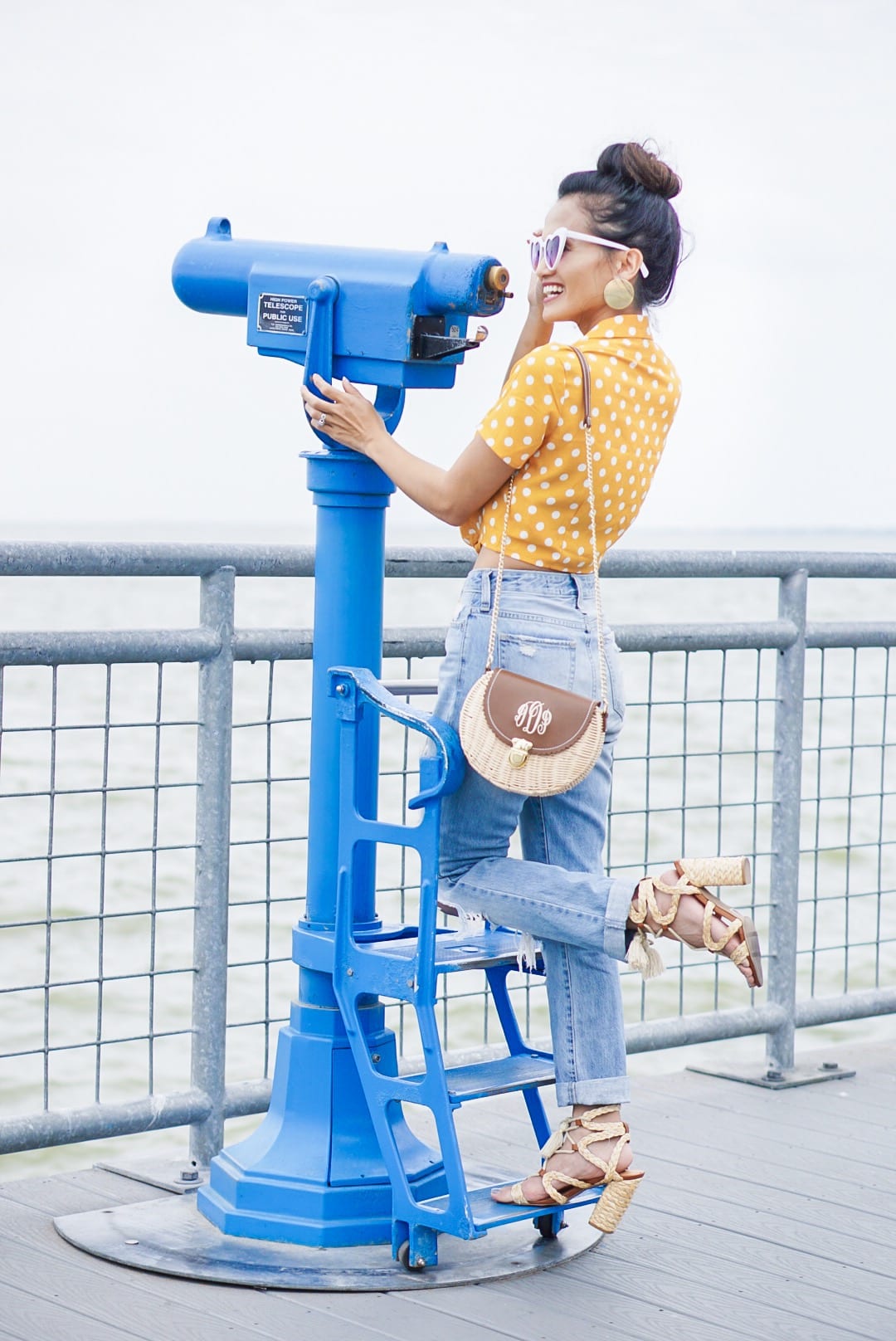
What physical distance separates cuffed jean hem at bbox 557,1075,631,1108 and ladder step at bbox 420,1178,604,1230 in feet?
0.43

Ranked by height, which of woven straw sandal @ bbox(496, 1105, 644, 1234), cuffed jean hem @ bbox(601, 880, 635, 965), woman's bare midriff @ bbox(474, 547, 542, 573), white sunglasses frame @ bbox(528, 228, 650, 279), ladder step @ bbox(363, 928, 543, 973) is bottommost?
woven straw sandal @ bbox(496, 1105, 644, 1234)

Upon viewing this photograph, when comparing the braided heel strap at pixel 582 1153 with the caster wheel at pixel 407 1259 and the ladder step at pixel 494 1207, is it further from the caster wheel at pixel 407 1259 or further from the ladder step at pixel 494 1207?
the caster wheel at pixel 407 1259

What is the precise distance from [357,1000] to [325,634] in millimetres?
553

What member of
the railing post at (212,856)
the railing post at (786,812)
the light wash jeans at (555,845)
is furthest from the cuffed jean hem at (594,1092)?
the railing post at (786,812)

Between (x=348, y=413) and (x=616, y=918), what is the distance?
2.69 feet

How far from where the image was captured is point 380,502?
269 cm

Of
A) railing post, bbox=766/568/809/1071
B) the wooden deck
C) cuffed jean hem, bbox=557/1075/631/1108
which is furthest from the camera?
railing post, bbox=766/568/809/1071

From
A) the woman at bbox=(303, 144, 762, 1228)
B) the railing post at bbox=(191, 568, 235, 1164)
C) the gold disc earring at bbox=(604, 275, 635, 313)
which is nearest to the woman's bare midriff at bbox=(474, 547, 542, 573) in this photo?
the woman at bbox=(303, 144, 762, 1228)

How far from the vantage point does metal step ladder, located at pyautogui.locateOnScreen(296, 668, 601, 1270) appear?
2451 mm

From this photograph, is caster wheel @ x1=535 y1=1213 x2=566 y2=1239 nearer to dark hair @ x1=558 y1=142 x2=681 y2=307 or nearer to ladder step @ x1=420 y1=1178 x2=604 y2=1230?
ladder step @ x1=420 y1=1178 x2=604 y2=1230

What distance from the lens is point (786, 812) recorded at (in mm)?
3797

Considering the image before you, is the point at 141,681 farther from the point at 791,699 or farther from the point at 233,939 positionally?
the point at 791,699

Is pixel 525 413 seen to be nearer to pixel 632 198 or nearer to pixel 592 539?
pixel 592 539

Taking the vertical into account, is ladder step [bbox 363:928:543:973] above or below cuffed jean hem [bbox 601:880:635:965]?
below
